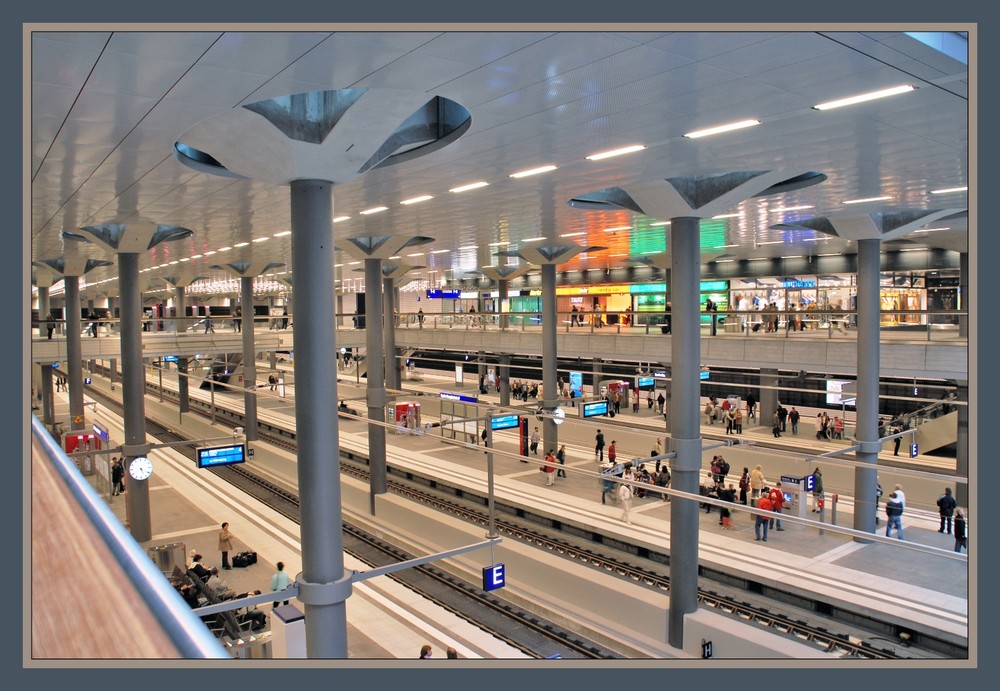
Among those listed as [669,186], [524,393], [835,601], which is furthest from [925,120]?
[524,393]

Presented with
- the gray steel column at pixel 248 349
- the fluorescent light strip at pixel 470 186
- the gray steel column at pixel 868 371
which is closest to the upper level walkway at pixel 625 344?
the gray steel column at pixel 868 371

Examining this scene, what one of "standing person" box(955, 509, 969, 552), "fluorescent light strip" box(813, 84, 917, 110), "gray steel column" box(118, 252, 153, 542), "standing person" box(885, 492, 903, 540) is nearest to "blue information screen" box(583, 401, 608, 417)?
"standing person" box(885, 492, 903, 540)

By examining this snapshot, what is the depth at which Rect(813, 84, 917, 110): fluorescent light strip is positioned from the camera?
7030 millimetres

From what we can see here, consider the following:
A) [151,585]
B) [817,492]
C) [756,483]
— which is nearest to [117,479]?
[756,483]

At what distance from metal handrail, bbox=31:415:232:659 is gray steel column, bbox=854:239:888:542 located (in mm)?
17574

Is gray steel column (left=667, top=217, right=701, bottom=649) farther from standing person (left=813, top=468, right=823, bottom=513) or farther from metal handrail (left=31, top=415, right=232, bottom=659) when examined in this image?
metal handrail (left=31, top=415, right=232, bottom=659)

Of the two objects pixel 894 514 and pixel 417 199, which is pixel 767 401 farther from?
pixel 417 199

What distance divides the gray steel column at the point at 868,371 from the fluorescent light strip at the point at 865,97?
1092cm

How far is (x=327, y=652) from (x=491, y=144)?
650 centimetres

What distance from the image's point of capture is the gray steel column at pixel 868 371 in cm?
1712

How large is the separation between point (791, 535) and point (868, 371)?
14.1 ft

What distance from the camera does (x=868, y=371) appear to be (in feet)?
56.9

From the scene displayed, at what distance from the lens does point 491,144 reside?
9156 millimetres

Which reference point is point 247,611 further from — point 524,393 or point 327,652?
point 524,393
